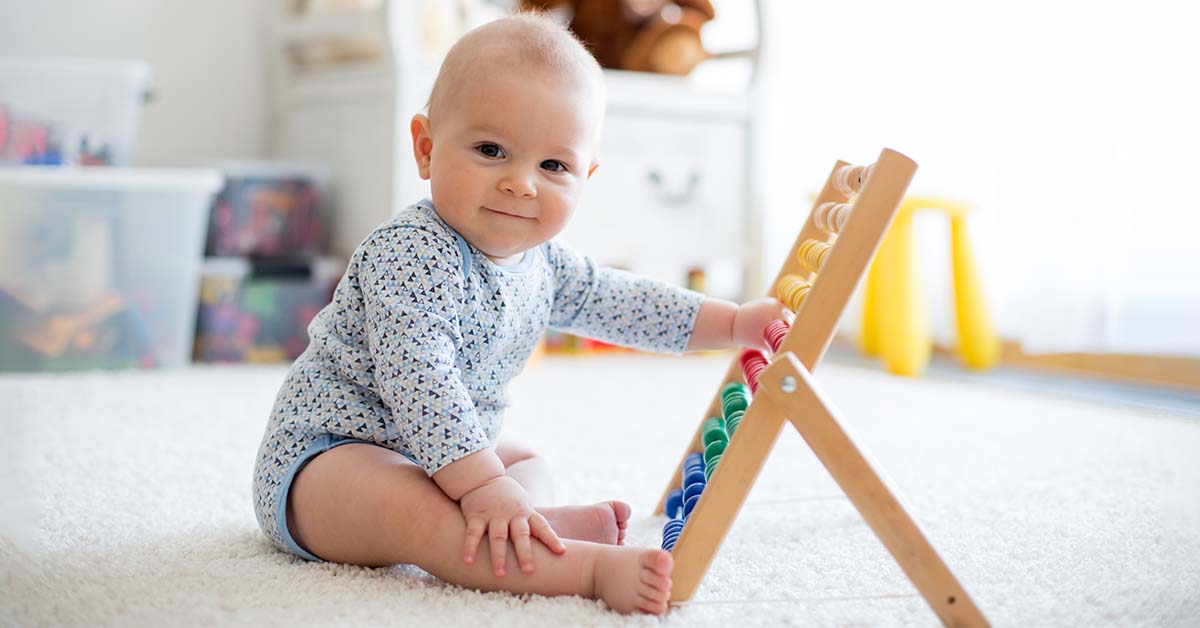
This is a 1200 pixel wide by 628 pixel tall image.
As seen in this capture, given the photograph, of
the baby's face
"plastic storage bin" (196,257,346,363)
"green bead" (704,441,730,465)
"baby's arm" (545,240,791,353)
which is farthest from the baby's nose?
"plastic storage bin" (196,257,346,363)

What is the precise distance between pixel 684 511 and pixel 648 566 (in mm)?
137

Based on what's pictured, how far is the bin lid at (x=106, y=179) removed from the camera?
1646 mm

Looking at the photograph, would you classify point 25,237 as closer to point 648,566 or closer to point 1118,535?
point 648,566

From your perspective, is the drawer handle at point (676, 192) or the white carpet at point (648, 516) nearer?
the white carpet at point (648, 516)

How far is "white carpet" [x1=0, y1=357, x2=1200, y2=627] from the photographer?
0.67 m

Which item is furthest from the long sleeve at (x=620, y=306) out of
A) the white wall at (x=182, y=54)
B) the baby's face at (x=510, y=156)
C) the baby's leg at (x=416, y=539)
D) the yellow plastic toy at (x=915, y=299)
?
the white wall at (x=182, y=54)

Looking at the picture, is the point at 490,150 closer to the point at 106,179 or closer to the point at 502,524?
the point at 502,524

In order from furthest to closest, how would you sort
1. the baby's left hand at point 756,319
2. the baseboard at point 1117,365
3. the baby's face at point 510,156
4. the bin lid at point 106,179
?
the baseboard at point 1117,365 → the bin lid at point 106,179 → the baby's left hand at point 756,319 → the baby's face at point 510,156

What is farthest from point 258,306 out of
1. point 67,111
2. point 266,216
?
point 67,111

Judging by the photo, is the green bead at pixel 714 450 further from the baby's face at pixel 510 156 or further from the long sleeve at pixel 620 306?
the baby's face at pixel 510 156

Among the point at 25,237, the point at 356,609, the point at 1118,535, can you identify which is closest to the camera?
the point at 356,609

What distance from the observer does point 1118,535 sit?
2.87 ft

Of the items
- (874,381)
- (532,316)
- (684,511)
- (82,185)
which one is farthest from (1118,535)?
(82,185)

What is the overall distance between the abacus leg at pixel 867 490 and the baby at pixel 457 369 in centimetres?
12
